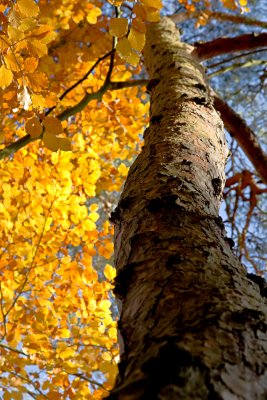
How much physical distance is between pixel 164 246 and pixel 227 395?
0.35 metres

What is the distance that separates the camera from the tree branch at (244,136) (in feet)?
9.64

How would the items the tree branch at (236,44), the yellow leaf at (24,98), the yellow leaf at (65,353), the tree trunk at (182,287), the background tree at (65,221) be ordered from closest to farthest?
the tree trunk at (182,287) → the yellow leaf at (24,98) → the background tree at (65,221) → the yellow leaf at (65,353) → the tree branch at (236,44)

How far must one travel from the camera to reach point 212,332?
52cm

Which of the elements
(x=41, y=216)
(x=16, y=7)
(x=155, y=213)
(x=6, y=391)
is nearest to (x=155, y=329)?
(x=155, y=213)

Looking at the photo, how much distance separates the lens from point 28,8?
130 cm

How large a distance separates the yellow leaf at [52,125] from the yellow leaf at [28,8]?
0.35 m

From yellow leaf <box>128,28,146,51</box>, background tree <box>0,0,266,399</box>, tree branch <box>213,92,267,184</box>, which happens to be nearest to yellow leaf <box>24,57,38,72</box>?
background tree <box>0,0,266,399</box>

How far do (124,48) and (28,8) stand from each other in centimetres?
33

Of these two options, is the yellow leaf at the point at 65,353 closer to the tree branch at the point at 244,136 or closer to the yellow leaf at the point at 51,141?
the yellow leaf at the point at 51,141

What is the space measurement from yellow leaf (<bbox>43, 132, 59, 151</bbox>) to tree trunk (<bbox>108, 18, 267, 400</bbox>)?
Result: 35 centimetres

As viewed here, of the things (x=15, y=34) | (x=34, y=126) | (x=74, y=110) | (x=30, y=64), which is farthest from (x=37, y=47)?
(x=74, y=110)

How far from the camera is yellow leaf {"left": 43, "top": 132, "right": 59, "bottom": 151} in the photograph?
1442mm

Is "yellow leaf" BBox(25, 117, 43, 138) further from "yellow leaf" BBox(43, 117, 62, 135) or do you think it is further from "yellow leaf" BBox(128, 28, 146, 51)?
"yellow leaf" BBox(128, 28, 146, 51)

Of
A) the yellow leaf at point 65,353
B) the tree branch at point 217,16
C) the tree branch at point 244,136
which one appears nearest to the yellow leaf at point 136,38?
the tree branch at point 244,136
